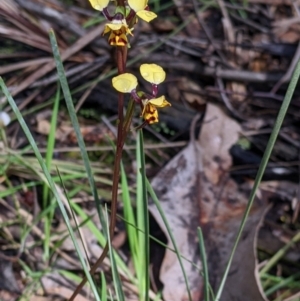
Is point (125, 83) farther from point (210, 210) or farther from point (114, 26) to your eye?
point (210, 210)

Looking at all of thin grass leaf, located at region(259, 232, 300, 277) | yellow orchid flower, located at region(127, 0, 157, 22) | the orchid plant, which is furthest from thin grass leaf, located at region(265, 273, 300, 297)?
yellow orchid flower, located at region(127, 0, 157, 22)

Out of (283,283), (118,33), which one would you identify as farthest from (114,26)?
(283,283)

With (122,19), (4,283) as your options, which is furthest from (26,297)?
(122,19)

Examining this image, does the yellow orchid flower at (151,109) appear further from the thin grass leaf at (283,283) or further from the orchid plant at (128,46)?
the thin grass leaf at (283,283)

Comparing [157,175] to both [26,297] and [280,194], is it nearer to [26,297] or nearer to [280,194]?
[280,194]

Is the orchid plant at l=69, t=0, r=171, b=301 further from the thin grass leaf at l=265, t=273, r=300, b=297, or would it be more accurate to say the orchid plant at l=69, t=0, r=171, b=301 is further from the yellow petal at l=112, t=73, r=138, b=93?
the thin grass leaf at l=265, t=273, r=300, b=297

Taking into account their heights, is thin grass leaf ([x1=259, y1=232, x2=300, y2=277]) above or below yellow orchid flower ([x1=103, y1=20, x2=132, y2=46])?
below

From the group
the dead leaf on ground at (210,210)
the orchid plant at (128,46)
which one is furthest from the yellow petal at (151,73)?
the dead leaf on ground at (210,210)
